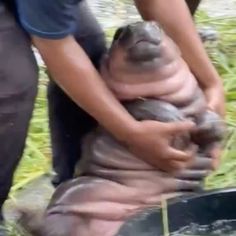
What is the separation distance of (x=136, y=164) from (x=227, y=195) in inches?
7.6

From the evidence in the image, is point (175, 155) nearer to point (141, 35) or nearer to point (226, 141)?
point (141, 35)


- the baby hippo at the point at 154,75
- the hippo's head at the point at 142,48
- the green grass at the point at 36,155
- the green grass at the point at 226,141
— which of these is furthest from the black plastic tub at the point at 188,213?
the green grass at the point at 36,155

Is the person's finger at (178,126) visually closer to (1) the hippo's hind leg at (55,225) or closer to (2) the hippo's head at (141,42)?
(2) the hippo's head at (141,42)

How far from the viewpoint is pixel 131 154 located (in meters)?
2.14

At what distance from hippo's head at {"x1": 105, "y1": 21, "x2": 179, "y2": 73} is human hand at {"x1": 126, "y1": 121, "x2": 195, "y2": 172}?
0.12 m

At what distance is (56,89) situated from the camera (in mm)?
2428

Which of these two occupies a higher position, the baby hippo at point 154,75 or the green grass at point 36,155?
the baby hippo at point 154,75

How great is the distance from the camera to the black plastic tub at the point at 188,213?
2.02m

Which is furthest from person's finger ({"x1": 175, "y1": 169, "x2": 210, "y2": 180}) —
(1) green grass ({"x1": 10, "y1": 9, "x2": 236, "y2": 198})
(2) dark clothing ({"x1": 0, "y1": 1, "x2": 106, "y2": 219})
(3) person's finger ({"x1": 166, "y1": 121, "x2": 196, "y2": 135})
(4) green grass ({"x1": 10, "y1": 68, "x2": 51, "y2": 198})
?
(4) green grass ({"x1": 10, "y1": 68, "x2": 51, "y2": 198})

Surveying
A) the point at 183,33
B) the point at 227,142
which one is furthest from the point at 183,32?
the point at 227,142

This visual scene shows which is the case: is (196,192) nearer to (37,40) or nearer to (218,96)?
(218,96)

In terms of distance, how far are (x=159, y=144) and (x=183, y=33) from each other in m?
0.36

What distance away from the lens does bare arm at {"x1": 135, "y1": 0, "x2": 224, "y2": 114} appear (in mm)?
2340

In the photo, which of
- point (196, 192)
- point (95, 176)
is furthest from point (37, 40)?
point (196, 192)
